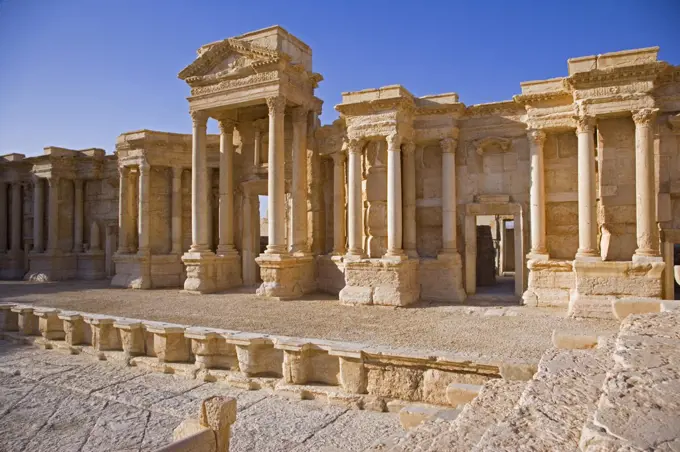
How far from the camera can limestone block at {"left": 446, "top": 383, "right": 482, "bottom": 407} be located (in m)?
5.69

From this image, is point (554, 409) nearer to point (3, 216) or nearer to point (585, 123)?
point (585, 123)

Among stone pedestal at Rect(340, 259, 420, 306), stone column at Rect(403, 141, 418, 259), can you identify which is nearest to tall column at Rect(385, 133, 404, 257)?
stone pedestal at Rect(340, 259, 420, 306)

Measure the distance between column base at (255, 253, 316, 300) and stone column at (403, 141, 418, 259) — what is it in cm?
360

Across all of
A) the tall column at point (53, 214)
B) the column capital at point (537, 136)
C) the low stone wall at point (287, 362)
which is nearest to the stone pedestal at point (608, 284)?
the column capital at point (537, 136)

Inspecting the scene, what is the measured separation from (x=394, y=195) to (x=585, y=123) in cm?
531

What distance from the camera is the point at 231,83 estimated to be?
50.0 feet

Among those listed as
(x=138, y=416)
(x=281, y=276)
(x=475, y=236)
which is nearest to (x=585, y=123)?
(x=475, y=236)

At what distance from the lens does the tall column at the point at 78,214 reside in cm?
2303

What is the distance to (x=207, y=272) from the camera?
628 inches

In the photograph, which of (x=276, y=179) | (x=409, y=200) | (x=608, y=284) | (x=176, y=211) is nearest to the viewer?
(x=608, y=284)

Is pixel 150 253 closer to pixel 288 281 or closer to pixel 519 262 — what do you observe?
pixel 288 281

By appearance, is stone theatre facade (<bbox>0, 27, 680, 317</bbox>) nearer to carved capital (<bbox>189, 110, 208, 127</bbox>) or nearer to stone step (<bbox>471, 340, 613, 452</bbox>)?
carved capital (<bbox>189, 110, 208, 127</bbox>)

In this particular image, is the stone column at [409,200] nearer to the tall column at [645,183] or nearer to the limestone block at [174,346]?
the tall column at [645,183]

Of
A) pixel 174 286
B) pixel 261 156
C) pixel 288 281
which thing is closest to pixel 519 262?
pixel 288 281
